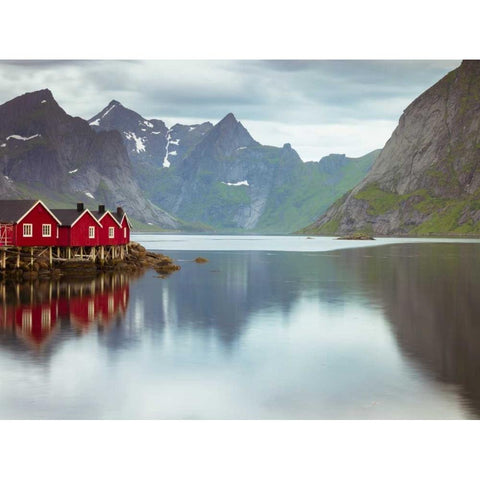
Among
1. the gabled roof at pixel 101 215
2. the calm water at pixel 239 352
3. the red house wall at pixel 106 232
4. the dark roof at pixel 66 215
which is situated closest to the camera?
the calm water at pixel 239 352

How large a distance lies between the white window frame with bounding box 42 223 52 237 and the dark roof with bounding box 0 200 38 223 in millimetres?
3153

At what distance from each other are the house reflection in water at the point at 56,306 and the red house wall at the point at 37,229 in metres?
8.72

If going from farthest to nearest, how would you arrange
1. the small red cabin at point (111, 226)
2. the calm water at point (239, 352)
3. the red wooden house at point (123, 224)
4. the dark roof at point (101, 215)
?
the red wooden house at point (123, 224) → the small red cabin at point (111, 226) → the dark roof at point (101, 215) → the calm water at point (239, 352)

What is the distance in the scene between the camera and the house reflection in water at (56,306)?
40.3m

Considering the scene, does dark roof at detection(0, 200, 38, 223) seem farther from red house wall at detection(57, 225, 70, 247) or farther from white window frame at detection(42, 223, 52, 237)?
red house wall at detection(57, 225, 70, 247)

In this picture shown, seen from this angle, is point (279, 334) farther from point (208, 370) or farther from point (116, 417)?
point (116, 417)

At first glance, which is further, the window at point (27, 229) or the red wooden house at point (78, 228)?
the red wooden house at point (78, 228)

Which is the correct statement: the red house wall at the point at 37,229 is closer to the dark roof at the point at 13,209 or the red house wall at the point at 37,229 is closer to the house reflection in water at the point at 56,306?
the dark roof at the point at 13,209

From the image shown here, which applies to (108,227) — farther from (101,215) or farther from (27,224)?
(27,224)

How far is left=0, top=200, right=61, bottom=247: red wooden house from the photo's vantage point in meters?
75.6

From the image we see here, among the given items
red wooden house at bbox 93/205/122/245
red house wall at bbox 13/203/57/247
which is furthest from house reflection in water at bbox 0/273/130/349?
red wooden house at bbox 93/205/122/245

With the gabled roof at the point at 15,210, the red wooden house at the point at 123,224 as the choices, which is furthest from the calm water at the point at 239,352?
the red wooden house at the point at 123,224

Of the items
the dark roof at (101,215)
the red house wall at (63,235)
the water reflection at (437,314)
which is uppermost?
A: the dark roof at (101,215)
